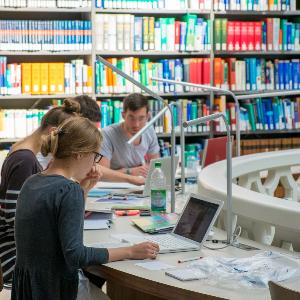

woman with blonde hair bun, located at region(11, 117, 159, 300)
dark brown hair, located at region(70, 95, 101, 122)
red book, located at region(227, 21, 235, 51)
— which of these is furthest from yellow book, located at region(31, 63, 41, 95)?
woman with blonde hair bun, located at region(11, 117, 159, 300)

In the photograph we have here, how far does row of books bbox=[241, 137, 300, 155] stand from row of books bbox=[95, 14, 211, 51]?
98 cm

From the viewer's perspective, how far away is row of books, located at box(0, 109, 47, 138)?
20.1 ft

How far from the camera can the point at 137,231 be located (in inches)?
124

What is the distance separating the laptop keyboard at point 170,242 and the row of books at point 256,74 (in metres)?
3.82

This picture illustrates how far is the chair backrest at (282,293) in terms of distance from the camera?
1.79 meters

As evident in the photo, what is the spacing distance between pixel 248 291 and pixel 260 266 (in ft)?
0.76

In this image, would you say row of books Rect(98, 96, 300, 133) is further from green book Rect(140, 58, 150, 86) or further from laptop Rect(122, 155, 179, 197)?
laptop Rect(122, 155, 179, 197)

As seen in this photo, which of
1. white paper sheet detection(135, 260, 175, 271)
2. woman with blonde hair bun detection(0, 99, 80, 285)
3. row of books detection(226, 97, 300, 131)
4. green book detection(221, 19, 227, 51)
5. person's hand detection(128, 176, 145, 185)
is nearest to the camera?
white paper sheet detection(135, 260, 175, 271)

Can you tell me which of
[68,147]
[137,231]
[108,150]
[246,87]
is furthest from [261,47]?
[68,147]

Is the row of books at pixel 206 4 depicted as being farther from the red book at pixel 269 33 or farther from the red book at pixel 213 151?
the red book at pixel 213 151

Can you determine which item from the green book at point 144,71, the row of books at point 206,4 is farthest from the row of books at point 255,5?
the green book at point 144,71

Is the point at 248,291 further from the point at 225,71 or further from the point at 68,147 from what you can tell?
the point at 225,71

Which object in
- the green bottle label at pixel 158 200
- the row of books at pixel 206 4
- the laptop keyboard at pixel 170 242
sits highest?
the row of books at pixel 206 4

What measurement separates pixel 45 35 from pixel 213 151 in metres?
2.28
